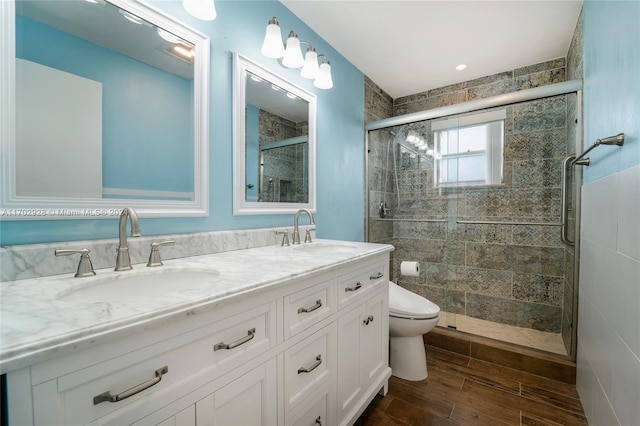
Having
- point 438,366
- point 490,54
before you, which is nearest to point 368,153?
point 490,54

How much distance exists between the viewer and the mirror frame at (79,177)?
2.58ft

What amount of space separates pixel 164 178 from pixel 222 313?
740 mm

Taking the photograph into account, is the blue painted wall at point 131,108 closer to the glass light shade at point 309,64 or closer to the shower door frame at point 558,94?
the glass light shade at point 309,64

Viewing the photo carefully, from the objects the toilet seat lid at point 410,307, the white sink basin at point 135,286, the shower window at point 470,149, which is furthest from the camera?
the shower window at point 470,149

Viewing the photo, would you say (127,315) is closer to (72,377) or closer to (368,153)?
(72,377)

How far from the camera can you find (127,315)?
524 millimetres

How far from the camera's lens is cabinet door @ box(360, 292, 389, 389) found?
1352 millimetres

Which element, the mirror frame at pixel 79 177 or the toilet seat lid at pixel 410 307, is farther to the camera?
the toilet seat lid at pixel 410 307

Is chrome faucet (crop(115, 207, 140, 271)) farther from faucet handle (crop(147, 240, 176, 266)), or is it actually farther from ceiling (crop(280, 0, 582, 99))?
ceiling (crop(280, 0, 582, 99))

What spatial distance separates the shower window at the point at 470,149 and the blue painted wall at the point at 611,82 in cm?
82

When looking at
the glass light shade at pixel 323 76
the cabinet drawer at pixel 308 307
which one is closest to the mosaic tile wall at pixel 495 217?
the glass light shade at pixel 323 76

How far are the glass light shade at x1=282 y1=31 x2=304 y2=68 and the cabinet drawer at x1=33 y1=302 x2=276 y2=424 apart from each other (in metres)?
1.41

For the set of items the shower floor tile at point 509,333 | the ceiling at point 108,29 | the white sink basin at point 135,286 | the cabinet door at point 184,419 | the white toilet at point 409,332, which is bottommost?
the shower floor tile at point 509,333

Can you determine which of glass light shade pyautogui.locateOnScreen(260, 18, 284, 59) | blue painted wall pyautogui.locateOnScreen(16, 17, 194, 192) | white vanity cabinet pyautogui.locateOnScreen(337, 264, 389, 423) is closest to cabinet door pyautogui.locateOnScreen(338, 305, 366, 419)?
white vanity cabinet pyautogui.locateOnScreen(337, 264, 389, 423)
